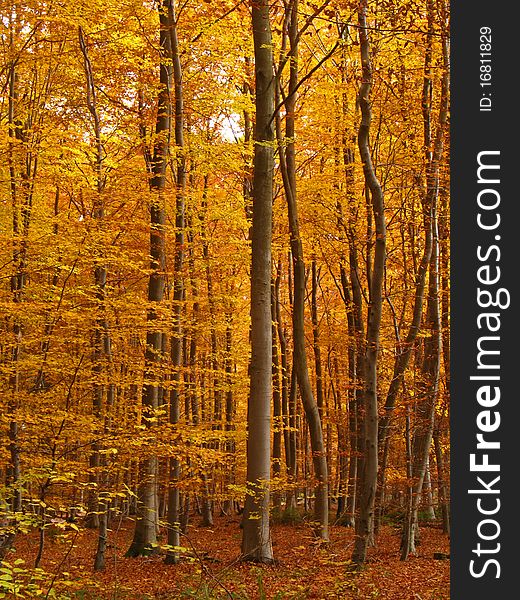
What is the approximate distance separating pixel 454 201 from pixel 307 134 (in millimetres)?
13779

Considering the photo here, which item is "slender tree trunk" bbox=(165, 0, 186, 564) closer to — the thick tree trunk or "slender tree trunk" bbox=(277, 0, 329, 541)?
"slender tree trunk" bbox=(277, 0, 329, 541)

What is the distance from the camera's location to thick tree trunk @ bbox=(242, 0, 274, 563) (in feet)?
30.1

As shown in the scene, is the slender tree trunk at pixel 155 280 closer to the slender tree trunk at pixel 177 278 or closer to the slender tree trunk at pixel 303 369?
the slender tree trunk at pixel 177 278

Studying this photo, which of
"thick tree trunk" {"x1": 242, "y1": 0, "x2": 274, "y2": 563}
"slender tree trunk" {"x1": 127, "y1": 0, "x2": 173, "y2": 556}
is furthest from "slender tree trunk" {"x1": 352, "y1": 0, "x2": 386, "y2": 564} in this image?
"slender tree trunk" {"x1": 127, "y1": 0, "x2": 173, "y2": 556}

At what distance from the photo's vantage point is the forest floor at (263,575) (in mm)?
6988

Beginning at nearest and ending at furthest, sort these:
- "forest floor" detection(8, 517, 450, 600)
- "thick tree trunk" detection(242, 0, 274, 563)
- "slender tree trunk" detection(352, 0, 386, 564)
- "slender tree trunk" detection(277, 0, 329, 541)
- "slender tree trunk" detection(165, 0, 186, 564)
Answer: "forest floor" detection(8, 517, 450, 600) → "slender tree trunk" detection(352, 0, 386, 564) → "thick tree trunk" detection(242, 0, 274, 563) → "slender tree trunk" detection(277, 0, 329, 541) → "slender tree trunk" detection(165, 0, 186, 564)

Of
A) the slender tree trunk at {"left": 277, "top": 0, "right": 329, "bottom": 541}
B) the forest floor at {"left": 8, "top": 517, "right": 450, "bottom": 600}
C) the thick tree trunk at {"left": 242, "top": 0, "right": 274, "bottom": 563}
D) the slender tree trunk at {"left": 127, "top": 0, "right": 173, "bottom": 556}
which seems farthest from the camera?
the slender tree trunk at {"left": 127, "top": 0, "right": 173, "bottom": 556}

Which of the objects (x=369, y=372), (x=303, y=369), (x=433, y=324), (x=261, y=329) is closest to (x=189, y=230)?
(x=303, y=369)

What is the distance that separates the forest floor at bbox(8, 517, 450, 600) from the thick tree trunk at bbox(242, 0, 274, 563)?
625mm

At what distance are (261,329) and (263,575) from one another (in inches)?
129

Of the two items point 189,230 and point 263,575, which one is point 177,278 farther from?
point 263,575

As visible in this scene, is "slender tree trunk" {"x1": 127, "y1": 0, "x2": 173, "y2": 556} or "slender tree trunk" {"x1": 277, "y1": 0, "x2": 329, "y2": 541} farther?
"slender tree trunk" {"x1": 127, "y1": 0, "x2": 173, "y2": 556}

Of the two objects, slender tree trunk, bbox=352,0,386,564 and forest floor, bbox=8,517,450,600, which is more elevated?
slender tree trunk, bbox=352,0,386,564

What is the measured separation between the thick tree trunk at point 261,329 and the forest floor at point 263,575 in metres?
0.63
